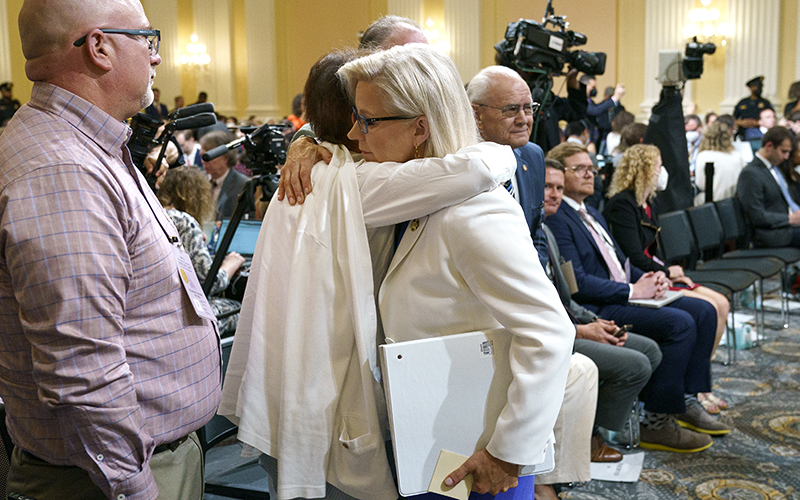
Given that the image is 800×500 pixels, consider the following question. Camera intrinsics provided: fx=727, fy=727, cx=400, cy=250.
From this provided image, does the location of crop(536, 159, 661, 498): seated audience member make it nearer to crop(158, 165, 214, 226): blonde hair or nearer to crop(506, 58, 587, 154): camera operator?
crop(506, 58, 587, 154): camera operator

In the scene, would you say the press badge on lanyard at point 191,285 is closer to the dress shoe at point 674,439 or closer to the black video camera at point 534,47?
the black video camera at point 534,47

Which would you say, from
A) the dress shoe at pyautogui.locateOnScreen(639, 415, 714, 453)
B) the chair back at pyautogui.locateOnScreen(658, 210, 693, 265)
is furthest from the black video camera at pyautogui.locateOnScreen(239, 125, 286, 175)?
the chair back at pyautogui.locateOnScreen(658, 210, 693, 265)

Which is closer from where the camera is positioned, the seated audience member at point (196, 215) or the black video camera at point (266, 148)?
the black video camera at point (266, 148)

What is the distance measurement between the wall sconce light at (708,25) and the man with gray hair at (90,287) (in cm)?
1086

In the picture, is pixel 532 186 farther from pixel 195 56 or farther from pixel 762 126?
pixel 195 56

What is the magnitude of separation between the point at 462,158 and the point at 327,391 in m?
0.46

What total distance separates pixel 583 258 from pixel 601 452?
87 cm

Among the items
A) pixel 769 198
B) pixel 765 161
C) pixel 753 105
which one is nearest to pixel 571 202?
pixel 769 198

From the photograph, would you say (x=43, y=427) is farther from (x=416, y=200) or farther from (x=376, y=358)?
(x=416, y=200)

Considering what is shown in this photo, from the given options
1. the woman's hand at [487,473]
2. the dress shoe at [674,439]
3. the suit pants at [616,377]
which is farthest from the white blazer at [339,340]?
the dress shoe at [674,439]

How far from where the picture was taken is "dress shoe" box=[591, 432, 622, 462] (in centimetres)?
297

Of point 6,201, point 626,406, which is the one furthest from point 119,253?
point 626,406

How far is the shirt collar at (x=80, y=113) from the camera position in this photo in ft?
3.75

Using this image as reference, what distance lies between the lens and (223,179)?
16.2 ft
